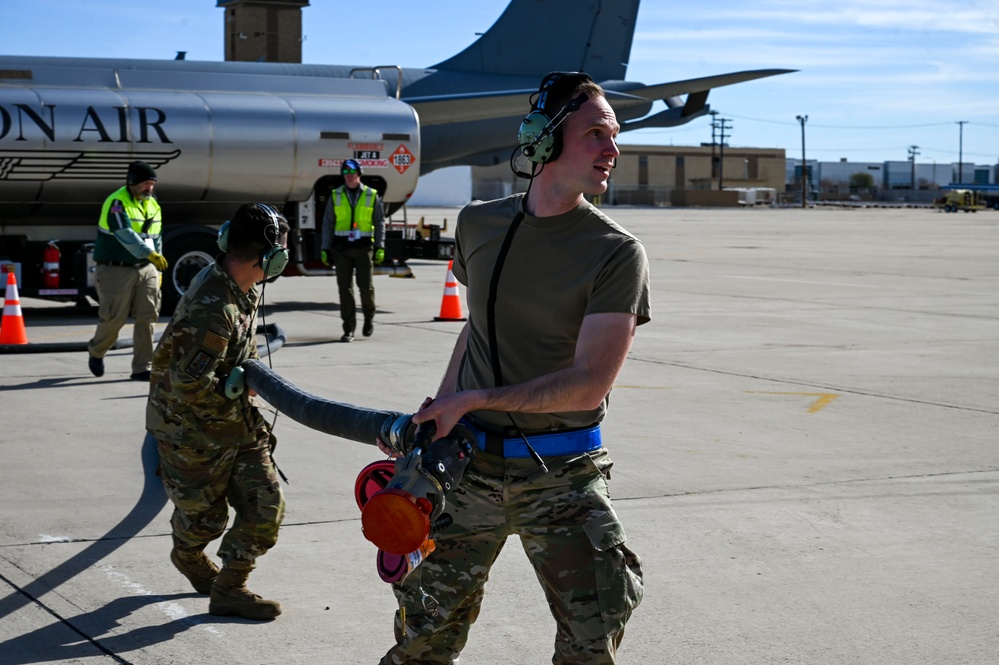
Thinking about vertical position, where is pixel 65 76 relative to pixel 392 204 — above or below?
above

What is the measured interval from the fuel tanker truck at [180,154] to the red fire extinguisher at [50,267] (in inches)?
0.8

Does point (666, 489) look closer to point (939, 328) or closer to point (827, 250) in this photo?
point (939, 328)

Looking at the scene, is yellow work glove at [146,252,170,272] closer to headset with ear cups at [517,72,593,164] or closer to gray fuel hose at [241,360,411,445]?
gray fuel hose at [241,360,411,445]

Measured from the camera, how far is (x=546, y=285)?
352cm

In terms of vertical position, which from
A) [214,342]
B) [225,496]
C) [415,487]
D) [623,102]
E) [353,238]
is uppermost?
[623,102]

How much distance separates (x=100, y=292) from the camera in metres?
11.4

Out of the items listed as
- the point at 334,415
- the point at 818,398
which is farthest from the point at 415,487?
the point at 818,398

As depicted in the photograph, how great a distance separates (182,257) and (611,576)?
14.6 m

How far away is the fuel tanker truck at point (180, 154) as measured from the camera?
16.7 m

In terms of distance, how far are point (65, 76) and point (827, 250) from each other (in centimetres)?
2343

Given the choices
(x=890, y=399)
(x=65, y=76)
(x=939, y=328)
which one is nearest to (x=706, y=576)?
(x=890, y=399)

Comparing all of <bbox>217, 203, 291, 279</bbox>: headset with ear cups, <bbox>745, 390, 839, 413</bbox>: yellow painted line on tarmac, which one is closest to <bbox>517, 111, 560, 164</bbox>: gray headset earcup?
<bbox>217, 203, 291, 279</bbox>: headset with ear cups

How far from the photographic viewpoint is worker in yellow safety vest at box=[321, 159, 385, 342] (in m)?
15.0

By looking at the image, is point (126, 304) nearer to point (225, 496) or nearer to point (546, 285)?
point (225, 496)
